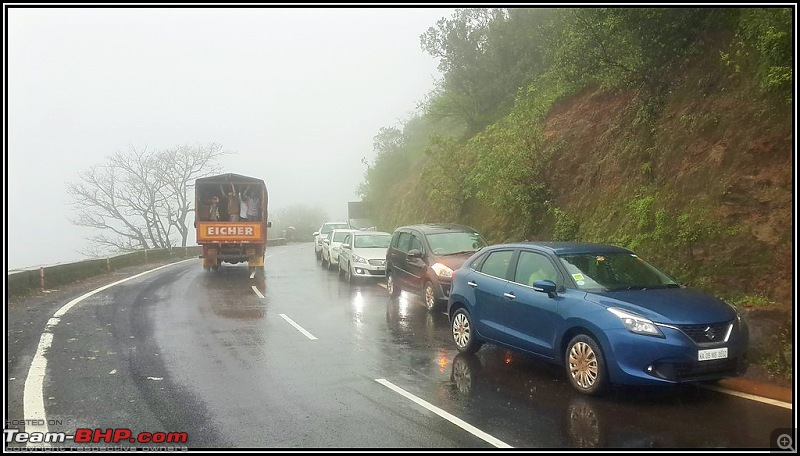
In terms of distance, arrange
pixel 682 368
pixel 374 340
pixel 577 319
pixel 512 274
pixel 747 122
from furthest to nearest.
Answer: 1. pixel 747 122
2. pixel 374 340
3. pixel 512 274
4. pixel 577 319
5. pixel 682 368

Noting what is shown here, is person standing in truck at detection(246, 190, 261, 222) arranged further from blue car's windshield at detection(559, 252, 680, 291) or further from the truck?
blue car's windshield at detection(559, 252, 680, 291)

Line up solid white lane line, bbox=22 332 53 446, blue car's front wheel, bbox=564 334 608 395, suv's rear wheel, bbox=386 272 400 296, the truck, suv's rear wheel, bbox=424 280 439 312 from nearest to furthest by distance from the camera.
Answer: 1. solid white lane line, bbox=22 332 53 446
2. blue car's front wheel, bbox=564 334 608 395
3. suv's rear wheel, bbox=424 280 439 312
4. suv's rear wheel, bbox=386 272 400 296
5. the truck

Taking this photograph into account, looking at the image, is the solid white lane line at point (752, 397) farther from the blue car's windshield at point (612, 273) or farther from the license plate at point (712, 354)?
the blue car's windshield at point (612, 273)

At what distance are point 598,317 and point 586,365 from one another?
0.55 meters

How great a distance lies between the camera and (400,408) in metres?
6.15

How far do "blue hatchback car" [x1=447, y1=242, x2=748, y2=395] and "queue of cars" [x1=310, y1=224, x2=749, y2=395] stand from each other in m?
0.01

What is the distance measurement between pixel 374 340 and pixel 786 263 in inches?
246

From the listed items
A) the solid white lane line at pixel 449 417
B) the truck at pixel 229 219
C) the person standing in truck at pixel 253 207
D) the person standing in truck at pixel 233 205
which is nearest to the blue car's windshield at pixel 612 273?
the solid white lane line at pixel 449 417

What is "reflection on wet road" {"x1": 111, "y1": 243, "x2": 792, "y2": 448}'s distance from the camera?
17.5 ft

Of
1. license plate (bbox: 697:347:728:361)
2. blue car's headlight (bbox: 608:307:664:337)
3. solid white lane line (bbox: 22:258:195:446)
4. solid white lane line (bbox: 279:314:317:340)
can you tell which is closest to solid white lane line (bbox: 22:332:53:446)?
solid white lane line (bbox: 22:258:195:446)

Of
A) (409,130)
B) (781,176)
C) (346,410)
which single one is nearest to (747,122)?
(781,176)

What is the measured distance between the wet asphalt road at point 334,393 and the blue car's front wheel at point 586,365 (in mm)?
152

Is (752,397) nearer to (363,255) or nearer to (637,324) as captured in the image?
(637,324)

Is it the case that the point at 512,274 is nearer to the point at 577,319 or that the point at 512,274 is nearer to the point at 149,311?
the point at 577,319
